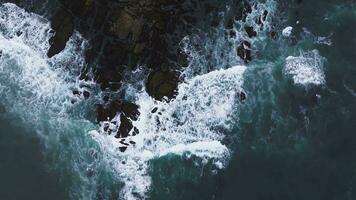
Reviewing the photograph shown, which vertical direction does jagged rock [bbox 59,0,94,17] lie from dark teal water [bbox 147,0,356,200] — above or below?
above

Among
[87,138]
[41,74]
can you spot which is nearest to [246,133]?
[87,138]

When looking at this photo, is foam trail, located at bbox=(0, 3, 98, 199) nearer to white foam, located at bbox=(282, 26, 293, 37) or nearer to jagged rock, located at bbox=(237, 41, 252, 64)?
jagged rock, located at bbox=(237, 41, 252, 64)

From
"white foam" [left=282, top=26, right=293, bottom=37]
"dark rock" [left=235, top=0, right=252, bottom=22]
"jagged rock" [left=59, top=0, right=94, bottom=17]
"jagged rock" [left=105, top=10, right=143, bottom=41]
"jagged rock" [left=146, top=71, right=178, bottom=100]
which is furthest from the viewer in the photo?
"dark rock" [left=235, top=0, right=252, bottom=22]

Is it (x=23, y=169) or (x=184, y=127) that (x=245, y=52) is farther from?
(x=23, y=169)

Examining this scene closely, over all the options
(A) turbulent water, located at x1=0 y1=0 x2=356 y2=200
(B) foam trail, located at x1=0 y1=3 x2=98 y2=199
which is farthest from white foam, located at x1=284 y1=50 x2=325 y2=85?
(B) foam trail, located at x1=0 y1=3 x2=98 y2=199

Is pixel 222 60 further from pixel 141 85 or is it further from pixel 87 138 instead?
pixel 87 138

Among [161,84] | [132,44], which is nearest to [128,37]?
[132,44]

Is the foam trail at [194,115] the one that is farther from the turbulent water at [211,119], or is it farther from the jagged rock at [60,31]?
the jagged rock at [60,31]
